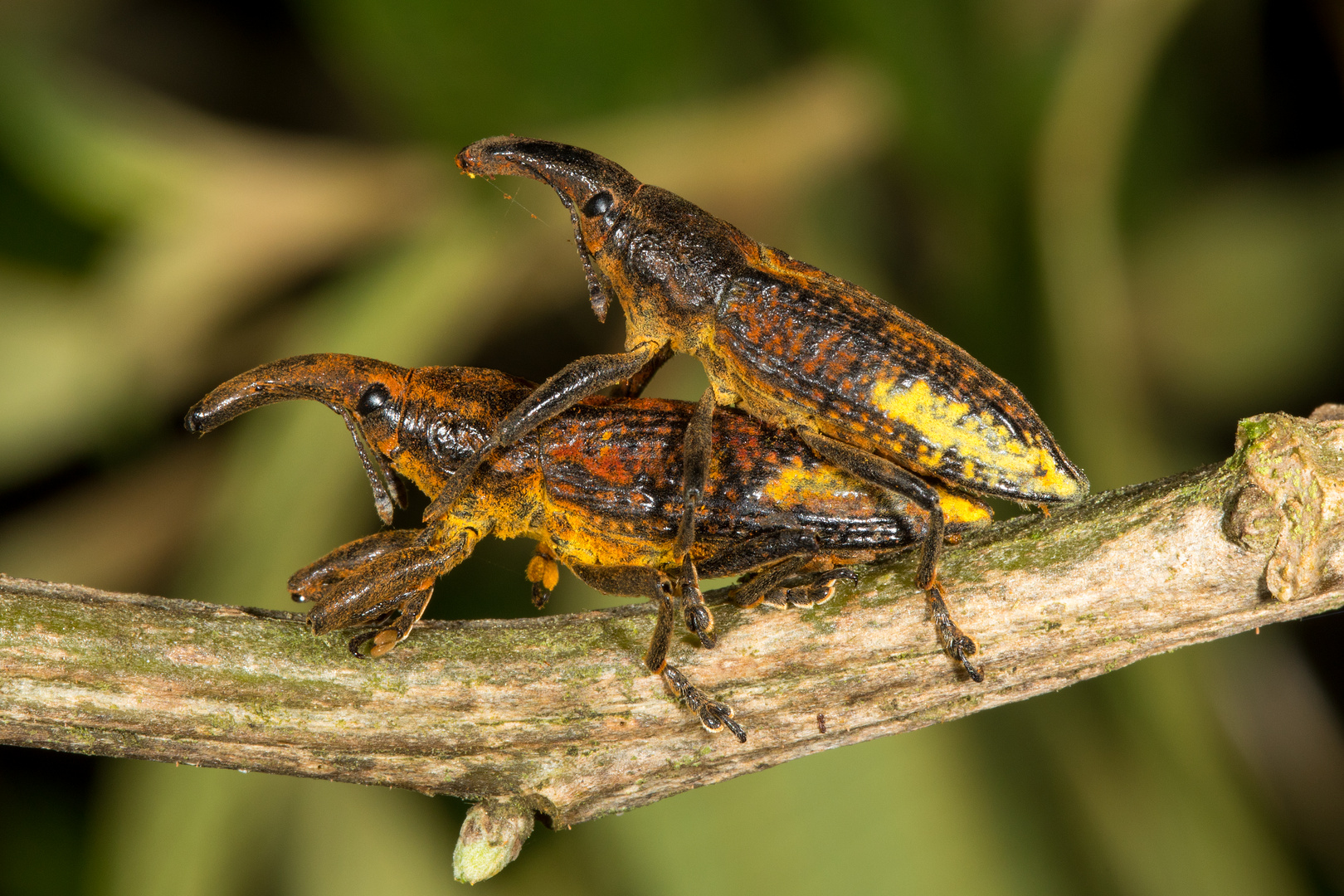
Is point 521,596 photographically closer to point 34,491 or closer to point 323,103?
point 34,491

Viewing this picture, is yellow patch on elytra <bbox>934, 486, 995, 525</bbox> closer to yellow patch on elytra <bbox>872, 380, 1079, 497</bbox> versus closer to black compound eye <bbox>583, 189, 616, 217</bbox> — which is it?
yellow patch on elytra <bbox>872, 380, 1079, 497</bbox>

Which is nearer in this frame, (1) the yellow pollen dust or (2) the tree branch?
(2) the tree branch

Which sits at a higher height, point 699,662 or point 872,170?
point 872,170

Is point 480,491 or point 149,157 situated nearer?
point 480,491

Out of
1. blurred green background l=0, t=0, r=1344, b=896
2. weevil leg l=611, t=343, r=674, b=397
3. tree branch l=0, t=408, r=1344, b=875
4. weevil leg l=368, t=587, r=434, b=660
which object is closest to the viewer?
tree branch l=0, t=408, r=1344, b=875

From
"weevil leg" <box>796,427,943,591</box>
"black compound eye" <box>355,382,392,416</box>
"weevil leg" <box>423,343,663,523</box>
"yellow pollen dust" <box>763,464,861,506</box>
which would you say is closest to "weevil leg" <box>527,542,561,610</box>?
"weevil leg" <box>423,343,663,523</box>

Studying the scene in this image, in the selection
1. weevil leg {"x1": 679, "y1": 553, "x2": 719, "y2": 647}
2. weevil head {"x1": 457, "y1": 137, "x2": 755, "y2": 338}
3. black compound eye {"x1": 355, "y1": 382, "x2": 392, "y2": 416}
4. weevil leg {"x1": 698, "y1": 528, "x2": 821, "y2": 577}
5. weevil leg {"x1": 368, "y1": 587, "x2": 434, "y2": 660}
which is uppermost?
weevil head {"x1": 457, "y1": 137, "x2": 755, "y2": 338}

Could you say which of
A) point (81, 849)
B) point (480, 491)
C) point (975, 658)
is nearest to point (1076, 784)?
point (975, 658)

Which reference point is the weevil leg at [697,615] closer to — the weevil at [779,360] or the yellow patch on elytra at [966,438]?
the weevil at [779,360]
